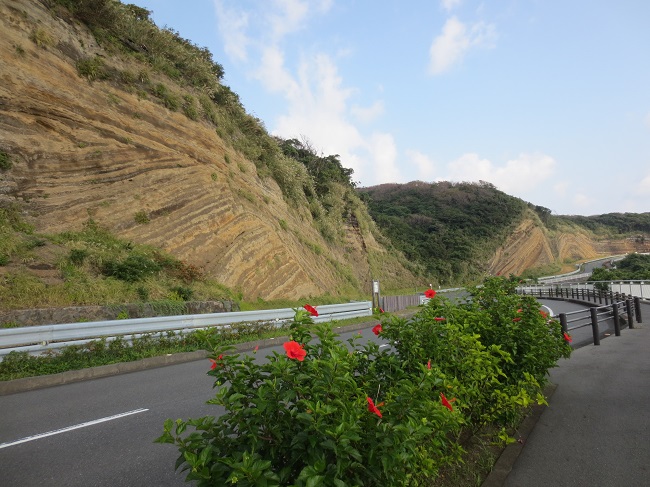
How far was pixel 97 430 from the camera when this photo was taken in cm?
487

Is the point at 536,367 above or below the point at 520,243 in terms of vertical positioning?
below

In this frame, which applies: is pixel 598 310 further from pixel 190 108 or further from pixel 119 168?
pixel 190 108

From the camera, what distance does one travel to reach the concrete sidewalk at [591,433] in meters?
3.66

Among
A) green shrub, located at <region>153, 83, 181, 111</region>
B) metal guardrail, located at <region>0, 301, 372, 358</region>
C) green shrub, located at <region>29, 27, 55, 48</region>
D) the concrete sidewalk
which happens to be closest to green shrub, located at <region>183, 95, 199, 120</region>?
green shrub, located at <region>153, 83, 181, 111</region>

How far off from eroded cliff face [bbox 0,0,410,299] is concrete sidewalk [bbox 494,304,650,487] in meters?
12.7

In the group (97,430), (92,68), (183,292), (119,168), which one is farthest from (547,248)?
(97,430)

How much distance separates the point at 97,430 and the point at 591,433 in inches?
217

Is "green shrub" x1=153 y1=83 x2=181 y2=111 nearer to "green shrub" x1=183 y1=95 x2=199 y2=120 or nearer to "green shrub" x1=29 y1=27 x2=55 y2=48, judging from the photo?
"green shrub" x1=183 y1=95 x2=199 y2=120

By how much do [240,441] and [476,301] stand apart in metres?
4.56

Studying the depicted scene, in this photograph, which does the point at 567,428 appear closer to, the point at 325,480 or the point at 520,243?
the point at 325,480

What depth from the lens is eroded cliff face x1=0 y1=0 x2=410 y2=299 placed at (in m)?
13.5

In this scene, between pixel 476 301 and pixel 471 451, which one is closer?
pixel 471 451

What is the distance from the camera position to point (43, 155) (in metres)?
13.8

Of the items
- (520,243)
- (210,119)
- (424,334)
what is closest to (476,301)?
(424,334)
